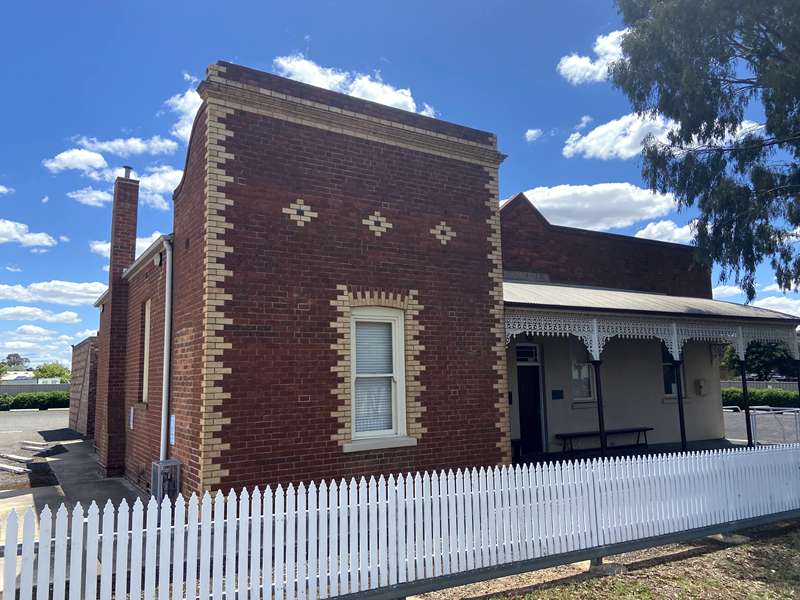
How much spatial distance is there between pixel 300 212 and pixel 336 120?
152cm

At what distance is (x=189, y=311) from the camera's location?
7965mm

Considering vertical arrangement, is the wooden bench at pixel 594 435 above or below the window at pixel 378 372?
below

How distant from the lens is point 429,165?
9305 mm

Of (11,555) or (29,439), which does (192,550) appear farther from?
(29,439)

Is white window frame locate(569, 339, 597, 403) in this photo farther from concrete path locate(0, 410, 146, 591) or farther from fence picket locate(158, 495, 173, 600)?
fence picket locate(158, 495, 173, 600)

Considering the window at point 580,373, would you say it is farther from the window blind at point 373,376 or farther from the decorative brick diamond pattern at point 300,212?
the decorative brick diamond pattern at point 300,212

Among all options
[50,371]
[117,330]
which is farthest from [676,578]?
[50,371]

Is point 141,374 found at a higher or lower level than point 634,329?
lower

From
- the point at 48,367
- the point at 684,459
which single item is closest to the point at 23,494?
the point at 684,459

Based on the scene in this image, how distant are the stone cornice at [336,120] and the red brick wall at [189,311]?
1.62 feet

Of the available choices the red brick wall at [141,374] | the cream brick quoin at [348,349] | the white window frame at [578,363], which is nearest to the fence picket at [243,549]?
the cream brick quoin at [348,349]

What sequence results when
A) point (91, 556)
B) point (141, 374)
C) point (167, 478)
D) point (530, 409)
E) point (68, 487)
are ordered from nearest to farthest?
1. point (91, 556)
2. point (167, 478)
3. point (68, 487)
4. point (141, 374)
5. point (530, 409)

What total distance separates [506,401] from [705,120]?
30.1 feet

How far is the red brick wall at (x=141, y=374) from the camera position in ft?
31.9
